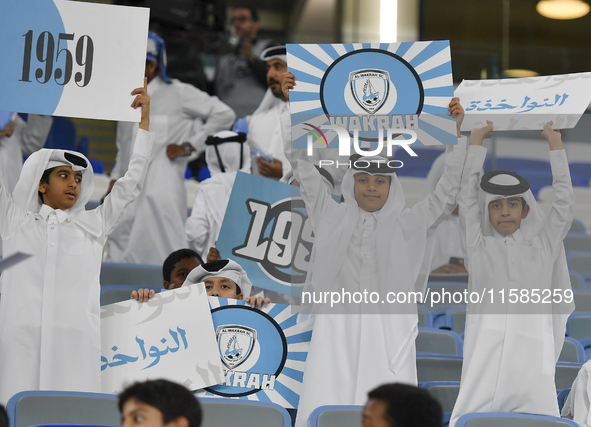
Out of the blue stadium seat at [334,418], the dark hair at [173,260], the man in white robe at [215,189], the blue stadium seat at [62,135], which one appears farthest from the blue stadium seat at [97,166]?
the blue stadium seat at [334,418]

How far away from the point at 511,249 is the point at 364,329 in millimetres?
647

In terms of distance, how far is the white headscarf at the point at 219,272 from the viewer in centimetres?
352

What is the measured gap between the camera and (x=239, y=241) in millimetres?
3955

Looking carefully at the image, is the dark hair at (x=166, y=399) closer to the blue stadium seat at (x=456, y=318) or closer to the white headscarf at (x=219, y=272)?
the white headscarf at (x=219, y=272)

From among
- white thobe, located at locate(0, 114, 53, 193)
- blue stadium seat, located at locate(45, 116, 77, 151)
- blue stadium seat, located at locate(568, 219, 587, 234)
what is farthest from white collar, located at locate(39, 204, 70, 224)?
blue stadium seat, located at locate(568, 219, 587, 234)

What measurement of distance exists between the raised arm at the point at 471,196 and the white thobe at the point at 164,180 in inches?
89.6

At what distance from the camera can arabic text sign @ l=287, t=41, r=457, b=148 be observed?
328cm

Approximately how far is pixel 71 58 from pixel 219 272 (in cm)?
107

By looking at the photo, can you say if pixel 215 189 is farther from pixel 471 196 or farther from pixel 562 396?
pixel 562 396

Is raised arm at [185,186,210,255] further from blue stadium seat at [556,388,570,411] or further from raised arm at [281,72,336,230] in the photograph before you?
blue stadium seat at [556,388,570,411]

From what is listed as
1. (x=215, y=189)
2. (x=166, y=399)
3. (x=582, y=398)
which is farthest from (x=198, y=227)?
(x=166, y=399)

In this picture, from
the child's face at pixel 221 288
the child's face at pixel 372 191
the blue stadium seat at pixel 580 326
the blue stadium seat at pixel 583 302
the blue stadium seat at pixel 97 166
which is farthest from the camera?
the blue stadium seat at pixel 97 166

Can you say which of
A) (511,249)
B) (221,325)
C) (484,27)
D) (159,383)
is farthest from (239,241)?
(484,27)

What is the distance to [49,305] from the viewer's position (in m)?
3.08
